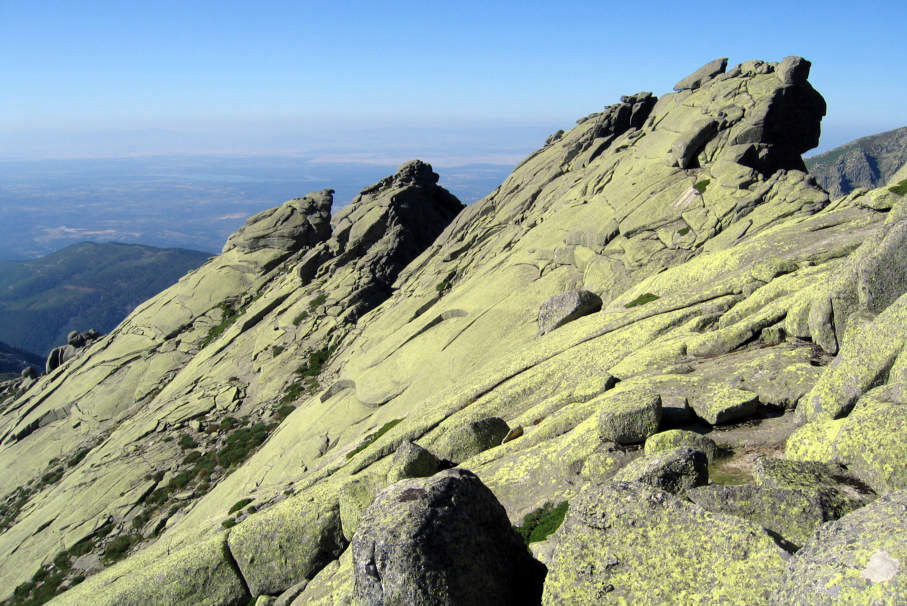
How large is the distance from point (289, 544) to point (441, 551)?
1555 cm

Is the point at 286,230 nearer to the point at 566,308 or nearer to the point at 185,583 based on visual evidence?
the point at 566,308

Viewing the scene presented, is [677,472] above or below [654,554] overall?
above

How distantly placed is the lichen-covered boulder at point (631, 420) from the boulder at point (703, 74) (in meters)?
60.8

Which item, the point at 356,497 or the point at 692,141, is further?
the point at 692,141

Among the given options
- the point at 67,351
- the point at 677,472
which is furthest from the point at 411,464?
the point at 67,351

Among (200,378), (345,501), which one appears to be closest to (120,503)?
(200,378)

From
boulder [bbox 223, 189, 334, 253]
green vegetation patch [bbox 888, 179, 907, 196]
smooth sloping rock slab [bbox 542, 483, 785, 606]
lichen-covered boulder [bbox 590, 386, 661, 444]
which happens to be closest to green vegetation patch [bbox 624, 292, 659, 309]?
green vegetation patch [bbox 888, 179, 907, 196]

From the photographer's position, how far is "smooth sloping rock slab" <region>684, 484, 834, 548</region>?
11.5 meters

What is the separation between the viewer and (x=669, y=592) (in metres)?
10.8

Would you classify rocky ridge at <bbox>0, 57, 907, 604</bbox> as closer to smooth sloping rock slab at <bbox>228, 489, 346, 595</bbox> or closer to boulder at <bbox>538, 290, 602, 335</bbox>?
smooth sloping rock slab at <bbox>228, 489, 346, 595</bbox>

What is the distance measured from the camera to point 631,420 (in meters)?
18.6

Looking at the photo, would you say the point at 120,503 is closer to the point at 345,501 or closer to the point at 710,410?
the point at 345,501

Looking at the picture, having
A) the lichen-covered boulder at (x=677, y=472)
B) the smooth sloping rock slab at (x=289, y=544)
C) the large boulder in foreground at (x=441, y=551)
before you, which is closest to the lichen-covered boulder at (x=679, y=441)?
the lichen-covered boulder at (x=677, y=472)

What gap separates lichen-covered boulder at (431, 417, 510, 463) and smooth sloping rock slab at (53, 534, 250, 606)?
486 inches
